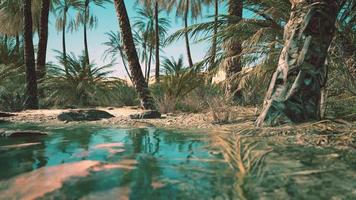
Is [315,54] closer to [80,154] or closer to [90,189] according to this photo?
[80,154]

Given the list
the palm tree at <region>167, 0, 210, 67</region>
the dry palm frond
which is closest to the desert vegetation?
the dry palm frond

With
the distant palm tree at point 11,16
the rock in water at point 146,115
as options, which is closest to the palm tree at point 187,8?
the distant palm tree at point 11,16

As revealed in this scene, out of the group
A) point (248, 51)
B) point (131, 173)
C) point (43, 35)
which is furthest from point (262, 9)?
point (43, 35)

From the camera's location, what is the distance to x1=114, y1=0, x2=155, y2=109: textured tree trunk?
10.7m

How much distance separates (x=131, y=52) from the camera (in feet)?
35.5

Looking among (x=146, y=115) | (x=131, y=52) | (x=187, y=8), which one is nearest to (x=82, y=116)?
(x=146, y=115)

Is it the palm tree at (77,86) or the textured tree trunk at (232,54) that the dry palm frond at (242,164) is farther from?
the palm tree at (77,86)

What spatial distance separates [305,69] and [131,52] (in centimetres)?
582

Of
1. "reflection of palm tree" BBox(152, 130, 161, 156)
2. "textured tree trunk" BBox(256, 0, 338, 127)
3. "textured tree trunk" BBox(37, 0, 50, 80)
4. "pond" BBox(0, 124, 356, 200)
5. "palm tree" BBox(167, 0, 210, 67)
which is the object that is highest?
"palm tree" BBox(167, 0, 210, 67)

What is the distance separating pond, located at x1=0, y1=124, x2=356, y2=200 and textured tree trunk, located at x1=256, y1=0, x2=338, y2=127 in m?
1.15

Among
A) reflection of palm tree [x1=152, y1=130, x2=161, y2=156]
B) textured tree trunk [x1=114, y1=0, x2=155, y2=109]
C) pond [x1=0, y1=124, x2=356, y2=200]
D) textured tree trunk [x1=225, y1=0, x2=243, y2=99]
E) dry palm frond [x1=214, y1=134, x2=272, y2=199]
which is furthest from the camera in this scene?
textured tree trunk [x1=114, y1=0, x2=155, y2=109]

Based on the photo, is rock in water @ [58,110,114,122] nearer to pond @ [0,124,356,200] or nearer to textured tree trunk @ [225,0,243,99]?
textured tree trunk @ [225,0,243,99]

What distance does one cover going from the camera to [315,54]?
5.85 m

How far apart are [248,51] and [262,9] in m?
1.12
